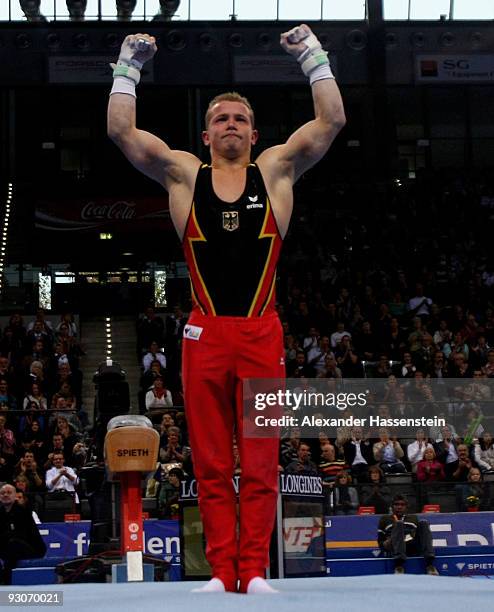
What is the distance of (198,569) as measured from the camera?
9.96m

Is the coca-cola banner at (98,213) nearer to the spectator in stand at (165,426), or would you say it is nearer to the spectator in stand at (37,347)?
the spectator in stand at (37,347)

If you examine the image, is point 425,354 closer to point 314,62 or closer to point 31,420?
point 31,420

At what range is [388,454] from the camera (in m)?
16.1

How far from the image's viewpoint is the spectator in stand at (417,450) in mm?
16041

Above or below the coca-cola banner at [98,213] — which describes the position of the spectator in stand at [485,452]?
below

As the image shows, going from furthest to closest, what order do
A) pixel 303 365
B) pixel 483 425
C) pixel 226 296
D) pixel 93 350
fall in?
pixel 93 350
pixel 303 365
pixel 483 425
pixel 226 296

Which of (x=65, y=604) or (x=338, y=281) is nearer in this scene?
(x=65, y=604)

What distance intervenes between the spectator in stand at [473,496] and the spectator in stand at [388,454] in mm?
1647

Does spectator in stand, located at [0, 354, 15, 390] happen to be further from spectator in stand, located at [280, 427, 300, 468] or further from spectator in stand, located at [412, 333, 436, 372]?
spectator in stand, located at [412, 333, 436, 372]

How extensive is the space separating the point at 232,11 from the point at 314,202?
19.8ft

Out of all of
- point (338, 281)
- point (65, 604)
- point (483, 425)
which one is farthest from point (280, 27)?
point (65, 604)

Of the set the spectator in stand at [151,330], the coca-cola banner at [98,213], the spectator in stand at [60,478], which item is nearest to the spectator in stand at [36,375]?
the spectator in stand at [151,330]

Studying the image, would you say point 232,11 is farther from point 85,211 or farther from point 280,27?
point 85,211

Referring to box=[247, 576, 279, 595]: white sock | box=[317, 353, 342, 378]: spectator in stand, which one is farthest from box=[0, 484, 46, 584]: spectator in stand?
box=[317, 353, 342, 378]: spectator in stand
